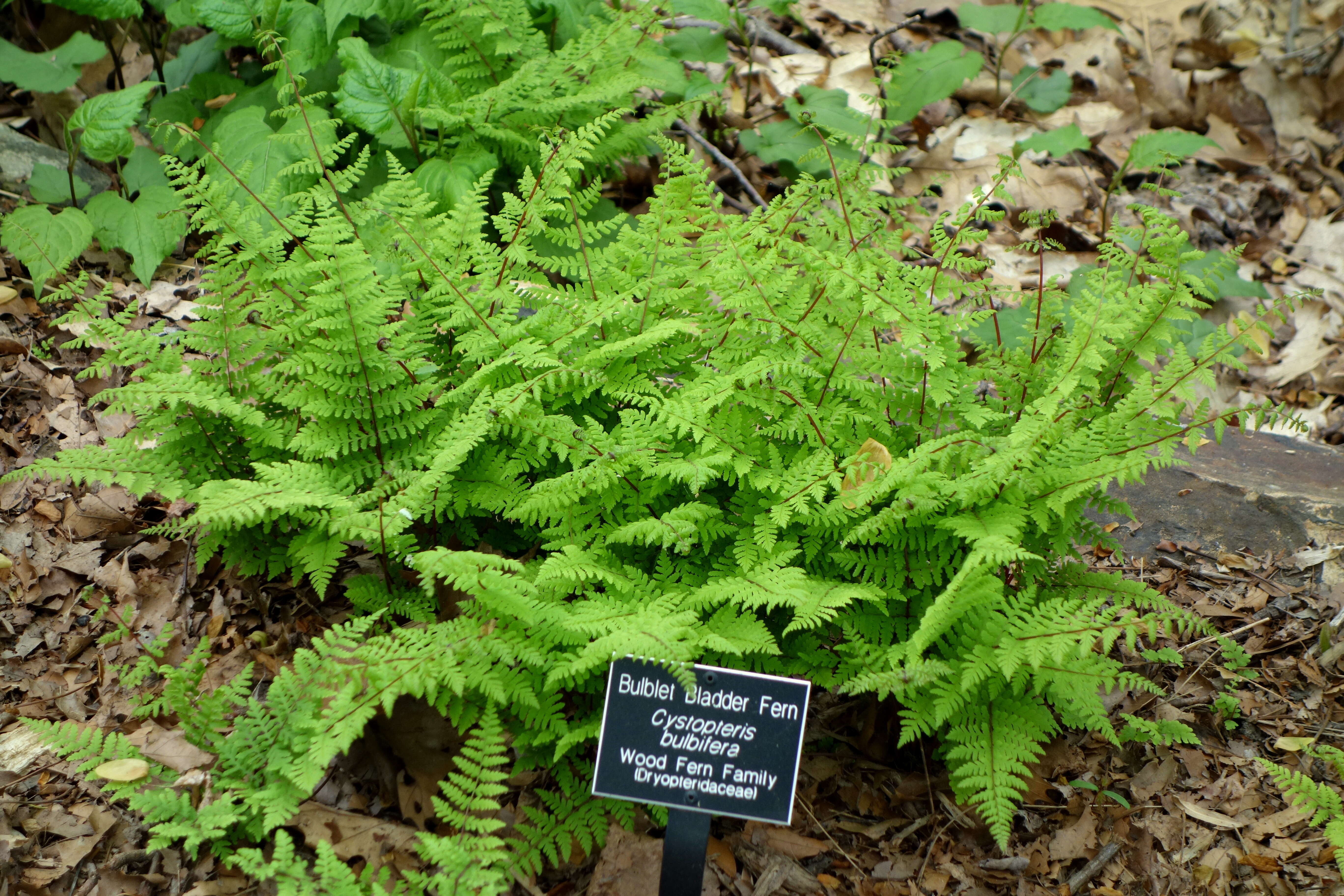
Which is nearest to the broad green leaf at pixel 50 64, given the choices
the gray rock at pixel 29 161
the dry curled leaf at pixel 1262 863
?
the gray rock at pixel 29 161

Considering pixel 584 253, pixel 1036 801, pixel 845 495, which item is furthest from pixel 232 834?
pixel 1036 801

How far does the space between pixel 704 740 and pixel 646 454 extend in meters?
0.79

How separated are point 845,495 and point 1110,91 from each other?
5624 millimetres

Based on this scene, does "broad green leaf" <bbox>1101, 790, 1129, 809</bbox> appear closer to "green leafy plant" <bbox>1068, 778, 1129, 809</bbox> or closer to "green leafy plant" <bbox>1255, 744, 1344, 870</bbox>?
"green leafy plant" <bbox>1068, 778, 1129, 809</bbox>

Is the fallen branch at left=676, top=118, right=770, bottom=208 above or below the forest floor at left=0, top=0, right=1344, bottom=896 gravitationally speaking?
above

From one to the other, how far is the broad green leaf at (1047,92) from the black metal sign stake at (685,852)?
16.4 ft

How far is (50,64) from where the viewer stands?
428 centimetres

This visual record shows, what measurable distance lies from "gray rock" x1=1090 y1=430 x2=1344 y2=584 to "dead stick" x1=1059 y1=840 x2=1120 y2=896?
1.35 m

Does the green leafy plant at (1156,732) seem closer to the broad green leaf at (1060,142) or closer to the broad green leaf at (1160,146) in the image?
the broad green leaf at (1160,146)

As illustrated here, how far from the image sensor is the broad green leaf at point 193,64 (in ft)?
16.0

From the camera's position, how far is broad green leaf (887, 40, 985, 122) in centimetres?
514

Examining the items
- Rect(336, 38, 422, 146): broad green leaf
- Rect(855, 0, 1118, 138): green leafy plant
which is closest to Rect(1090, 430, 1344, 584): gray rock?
Rect(855, 0, 1118, 138): green leafy plant

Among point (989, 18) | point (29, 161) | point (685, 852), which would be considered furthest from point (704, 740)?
point (989, 18)

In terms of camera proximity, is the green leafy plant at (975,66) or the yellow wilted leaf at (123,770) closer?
the yellow wilted leaf at (123,770)
